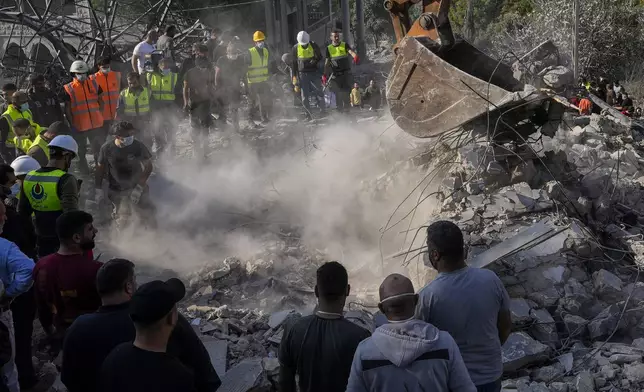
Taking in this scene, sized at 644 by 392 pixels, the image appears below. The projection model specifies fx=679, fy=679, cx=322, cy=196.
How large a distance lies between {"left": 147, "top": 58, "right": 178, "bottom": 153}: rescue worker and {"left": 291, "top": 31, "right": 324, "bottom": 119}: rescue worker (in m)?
2.55

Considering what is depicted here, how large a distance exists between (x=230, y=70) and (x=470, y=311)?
31.0 ft

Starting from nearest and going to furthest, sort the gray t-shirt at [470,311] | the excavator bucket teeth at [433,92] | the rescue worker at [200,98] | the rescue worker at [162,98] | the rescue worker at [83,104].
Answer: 1. the gray t-shirt at [470,311]
2. the excavator bucket teeth at [433,92]
3. the rescue worker at [83,104]
4. the rescue worker at [200,98]
5. the rescue worker at [162,98]

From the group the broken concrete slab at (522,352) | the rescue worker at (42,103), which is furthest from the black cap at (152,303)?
the rescue worker at (42,103)

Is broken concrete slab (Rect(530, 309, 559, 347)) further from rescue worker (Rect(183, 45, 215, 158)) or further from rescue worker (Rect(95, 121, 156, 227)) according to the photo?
rescue worker (Rect(183, 45, 215, 158))

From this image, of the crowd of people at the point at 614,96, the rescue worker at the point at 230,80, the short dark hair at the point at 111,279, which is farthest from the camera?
the crowd of people at the point at 614,96

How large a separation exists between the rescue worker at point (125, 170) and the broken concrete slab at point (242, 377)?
12.9 ft

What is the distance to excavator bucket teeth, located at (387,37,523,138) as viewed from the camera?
20.9 ft

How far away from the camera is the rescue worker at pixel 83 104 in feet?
31.7

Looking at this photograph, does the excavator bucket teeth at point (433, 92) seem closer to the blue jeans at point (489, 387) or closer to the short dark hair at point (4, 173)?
the blue jeans at point (489, 387)

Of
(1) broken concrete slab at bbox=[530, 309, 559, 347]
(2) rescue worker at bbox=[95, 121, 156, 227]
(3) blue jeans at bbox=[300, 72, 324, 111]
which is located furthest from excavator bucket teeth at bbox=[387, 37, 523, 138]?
(3) blue jeans at bbox=[300, 72, 324, 111]

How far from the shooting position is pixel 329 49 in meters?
12.6

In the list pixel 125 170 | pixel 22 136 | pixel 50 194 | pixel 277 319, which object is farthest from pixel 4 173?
pixel 22 136

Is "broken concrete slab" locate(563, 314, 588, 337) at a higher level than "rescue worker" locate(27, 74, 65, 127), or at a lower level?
lower

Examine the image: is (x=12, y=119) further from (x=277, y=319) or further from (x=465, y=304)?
(x=465, y=304)
